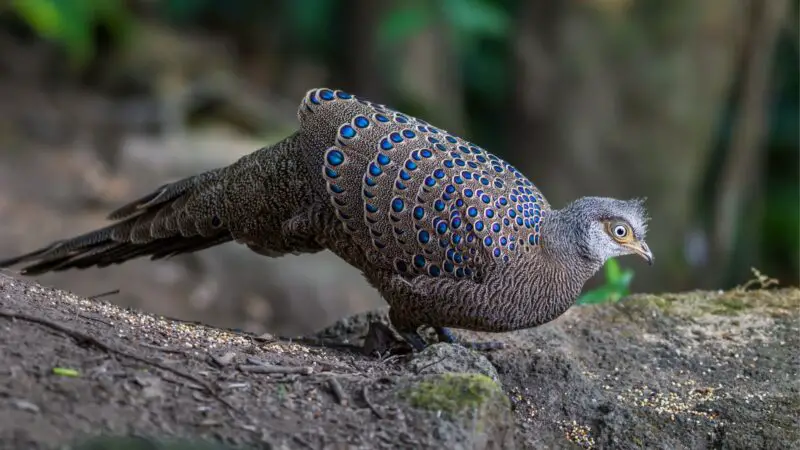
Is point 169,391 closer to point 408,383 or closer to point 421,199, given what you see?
point 408,383

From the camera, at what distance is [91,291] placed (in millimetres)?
8742

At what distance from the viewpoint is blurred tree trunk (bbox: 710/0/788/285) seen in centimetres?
879

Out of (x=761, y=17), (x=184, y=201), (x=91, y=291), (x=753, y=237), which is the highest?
(x=761, y=17)

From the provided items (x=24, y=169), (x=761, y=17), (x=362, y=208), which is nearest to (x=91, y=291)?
(x=24, y=169)

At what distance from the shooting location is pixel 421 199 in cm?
434

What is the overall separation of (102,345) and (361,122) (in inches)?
71.2

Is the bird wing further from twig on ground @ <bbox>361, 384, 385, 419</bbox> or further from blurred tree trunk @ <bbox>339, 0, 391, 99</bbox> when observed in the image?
blurred tree trunk @ <bbox>339, 0, 391, 99</bbox>

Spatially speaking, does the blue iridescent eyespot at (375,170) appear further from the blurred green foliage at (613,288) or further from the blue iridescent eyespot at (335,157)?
the blurred green foliage at (613,288)

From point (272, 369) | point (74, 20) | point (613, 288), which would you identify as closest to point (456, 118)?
point (74, 20)

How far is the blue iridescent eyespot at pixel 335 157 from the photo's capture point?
448cm

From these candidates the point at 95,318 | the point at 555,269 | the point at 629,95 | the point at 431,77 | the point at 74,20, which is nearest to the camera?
the point at 95,318

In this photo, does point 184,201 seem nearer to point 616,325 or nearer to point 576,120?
point 616,325

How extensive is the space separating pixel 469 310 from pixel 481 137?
1075 cm

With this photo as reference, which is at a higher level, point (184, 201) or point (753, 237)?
point (753, 237)
